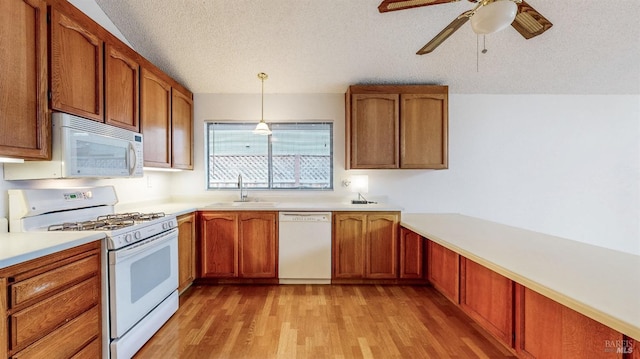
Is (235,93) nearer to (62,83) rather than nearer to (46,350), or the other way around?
(62,83)

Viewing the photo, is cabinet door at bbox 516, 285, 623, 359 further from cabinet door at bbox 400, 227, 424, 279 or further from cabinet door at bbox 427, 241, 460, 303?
cabinet door at bbox 400, 227, 424, 279

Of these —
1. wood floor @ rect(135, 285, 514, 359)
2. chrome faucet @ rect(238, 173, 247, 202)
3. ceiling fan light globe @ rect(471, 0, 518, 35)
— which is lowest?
wood floor @ rect(135, 285, 514, 359)

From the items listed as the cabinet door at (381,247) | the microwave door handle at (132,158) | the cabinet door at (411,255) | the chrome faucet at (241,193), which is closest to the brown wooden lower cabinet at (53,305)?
the microwave door handle at (132,158)

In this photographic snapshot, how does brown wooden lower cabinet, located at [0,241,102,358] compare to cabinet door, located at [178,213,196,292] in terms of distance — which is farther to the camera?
cabinet door, located at [178,213,196,292]

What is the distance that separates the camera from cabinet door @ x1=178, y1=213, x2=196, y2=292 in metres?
2.62

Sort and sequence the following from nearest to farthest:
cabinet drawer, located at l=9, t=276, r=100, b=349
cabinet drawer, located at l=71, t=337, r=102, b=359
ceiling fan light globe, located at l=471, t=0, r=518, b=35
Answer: cabinet drawer, located at l=9, t=276, r=100, b=349 → ceiling fan light globe, located at l=471, t=0, r=518, b=35 → cabinet drawer, located at l=71, t=337, r=102, b=359

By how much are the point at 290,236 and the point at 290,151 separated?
1177mm

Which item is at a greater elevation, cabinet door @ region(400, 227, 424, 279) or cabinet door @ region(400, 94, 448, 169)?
cabinet door @ region(400, 94, 448, 169)

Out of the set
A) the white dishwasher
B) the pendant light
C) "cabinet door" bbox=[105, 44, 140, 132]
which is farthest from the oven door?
the pendant light

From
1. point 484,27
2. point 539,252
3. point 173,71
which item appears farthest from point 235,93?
point 539,252

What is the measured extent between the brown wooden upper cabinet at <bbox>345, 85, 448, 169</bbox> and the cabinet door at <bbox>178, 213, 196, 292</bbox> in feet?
6.05

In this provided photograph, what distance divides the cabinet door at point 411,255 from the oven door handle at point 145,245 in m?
2.23

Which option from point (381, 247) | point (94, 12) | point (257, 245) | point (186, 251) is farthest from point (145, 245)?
point (381, 247)

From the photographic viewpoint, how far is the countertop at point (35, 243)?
3.79 ft
